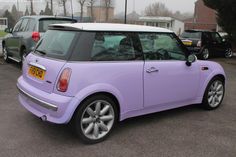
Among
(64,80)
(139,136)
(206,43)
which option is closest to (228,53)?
(206,43)

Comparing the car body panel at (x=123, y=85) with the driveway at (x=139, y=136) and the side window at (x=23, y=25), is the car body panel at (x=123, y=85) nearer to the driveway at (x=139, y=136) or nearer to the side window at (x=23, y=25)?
the driveway at (x=139, y=136)

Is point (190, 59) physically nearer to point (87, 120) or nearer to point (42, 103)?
point (87, 120)

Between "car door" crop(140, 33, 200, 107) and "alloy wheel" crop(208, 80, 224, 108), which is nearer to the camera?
"car door" crop(140, 33, 200, 107)

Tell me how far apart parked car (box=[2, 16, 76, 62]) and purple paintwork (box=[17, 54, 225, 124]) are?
4346mm

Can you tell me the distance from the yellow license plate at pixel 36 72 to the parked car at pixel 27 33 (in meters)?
4.20

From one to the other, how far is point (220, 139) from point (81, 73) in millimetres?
2137

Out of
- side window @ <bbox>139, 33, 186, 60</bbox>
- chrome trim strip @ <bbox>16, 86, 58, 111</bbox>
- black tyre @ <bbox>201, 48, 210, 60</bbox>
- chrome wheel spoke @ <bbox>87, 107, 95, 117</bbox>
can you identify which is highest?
side window @ <bbox>139, 33, 186, 60</bbox>

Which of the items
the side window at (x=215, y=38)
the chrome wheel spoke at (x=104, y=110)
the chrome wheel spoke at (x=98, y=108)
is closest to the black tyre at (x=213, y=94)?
the chrome wheel spoke at (x=104, y=110)

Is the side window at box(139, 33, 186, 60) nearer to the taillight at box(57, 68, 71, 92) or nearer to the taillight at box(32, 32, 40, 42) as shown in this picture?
the taillight at box(57, 68, 71, 92)

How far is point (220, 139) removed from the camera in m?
4.44

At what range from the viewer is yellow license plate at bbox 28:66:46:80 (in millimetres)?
4215

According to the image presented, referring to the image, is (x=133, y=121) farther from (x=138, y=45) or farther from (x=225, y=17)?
(x=225, y=17)

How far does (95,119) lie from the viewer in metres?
4.18

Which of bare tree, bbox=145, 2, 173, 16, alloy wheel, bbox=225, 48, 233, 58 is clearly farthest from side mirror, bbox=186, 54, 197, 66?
bare tree, bbox=145, 2, 173, 16
